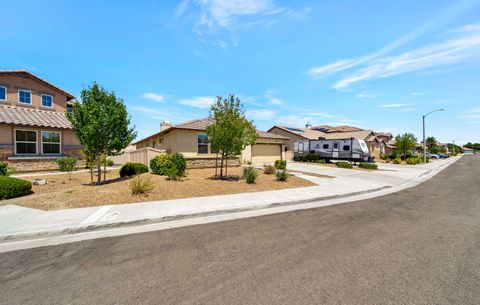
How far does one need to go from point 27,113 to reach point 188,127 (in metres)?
13.6

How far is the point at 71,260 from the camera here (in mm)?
3832

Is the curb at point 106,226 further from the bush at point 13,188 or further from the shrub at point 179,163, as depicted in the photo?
the shrub at point 179,163

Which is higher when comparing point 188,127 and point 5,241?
point 188,127

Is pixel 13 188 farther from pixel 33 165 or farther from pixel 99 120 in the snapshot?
pixel 33 165

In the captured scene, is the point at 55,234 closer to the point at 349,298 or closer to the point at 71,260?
the point at 71,260

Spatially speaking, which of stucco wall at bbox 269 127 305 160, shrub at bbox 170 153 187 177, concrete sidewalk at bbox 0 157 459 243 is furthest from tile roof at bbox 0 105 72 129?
stucco wall at bbox 269 127 305 160

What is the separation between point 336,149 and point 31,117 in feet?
104

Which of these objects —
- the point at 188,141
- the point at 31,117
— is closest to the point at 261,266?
the point at 188,141

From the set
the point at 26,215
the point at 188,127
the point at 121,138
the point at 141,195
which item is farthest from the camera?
the point at 188,127

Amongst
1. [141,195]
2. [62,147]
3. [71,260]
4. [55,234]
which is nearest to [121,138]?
[141,195]

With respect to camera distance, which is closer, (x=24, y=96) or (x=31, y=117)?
(x=31, y=117)

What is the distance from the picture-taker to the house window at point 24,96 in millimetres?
18516

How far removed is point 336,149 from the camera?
88.9ft

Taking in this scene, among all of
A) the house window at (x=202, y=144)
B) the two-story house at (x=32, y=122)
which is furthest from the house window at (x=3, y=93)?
the house window at (x=202, y=144)
